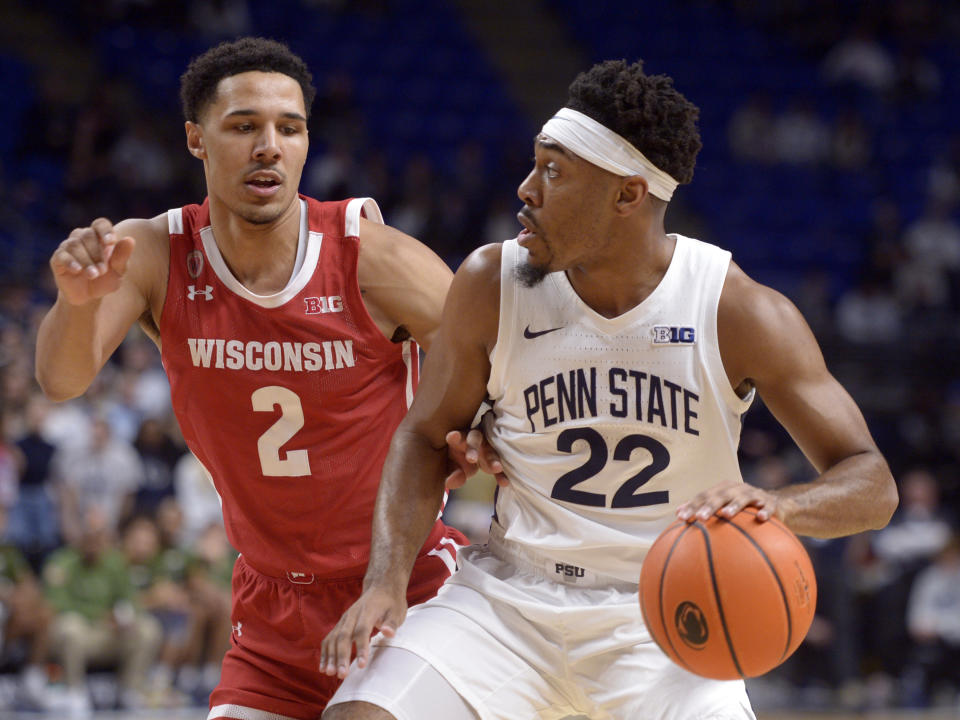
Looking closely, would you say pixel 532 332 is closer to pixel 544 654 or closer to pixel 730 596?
pixel 544 654

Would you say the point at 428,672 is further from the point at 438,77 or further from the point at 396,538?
the point at 438,77

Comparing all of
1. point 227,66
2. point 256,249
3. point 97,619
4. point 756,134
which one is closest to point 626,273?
point 256,249

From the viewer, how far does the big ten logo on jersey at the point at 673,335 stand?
141 inches

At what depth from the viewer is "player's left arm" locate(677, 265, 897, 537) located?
11.1 feet

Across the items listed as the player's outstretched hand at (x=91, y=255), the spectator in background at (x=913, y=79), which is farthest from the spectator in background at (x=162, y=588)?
the spectator in background at (x=913, y=79)

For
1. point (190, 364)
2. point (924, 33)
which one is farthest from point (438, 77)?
point (190, 364)

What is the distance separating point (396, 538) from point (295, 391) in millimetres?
652

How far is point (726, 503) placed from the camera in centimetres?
309

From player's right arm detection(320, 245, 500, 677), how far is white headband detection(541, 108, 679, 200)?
410 millimetres

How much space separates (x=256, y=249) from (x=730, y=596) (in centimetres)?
192

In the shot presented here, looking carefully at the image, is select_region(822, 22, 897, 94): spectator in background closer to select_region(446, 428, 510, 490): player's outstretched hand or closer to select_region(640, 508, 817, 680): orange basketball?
select_region(446, 428, 510, 490): player's outstretched hand

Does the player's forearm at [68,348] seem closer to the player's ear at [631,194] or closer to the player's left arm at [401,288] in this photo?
the player's left arm at [401,288]

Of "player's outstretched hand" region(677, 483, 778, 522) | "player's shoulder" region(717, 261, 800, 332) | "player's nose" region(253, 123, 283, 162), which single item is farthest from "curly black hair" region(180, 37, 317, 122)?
"player's outstretched hand" region(677, 483, 778, 522)

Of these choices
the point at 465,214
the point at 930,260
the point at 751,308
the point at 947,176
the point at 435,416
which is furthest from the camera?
the point at 947,176
